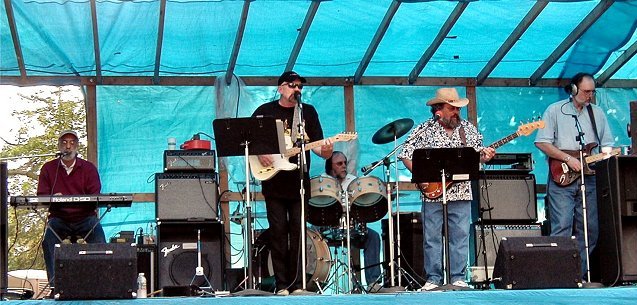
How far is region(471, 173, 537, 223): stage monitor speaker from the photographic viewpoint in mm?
10625

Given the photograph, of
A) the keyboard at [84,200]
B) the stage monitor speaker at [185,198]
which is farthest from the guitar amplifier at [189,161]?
the keyboard at [84,200]

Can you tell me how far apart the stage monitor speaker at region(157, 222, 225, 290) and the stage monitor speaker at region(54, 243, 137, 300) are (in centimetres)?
247

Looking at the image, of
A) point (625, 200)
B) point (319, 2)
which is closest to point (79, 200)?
point (319, 2)

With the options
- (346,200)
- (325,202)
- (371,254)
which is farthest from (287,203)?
(371,254)

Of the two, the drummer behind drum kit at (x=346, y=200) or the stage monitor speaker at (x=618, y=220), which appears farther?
the drummer behind drum kit at (x=346, y=200)

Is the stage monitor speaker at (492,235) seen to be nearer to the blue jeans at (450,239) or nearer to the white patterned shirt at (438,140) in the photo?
the blue jeans at (450,239)

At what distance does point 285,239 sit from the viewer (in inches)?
345

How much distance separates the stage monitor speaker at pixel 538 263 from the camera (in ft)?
27.1

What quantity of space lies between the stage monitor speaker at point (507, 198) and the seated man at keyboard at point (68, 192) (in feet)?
11.7

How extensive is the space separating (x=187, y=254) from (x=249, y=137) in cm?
212

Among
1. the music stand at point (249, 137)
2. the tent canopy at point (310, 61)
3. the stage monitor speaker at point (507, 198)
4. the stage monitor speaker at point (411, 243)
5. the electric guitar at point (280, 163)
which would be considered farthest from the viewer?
the tent canopy at point (310, 61)

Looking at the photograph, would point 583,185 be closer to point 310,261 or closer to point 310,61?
point 310,261

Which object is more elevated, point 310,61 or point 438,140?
point 310,61

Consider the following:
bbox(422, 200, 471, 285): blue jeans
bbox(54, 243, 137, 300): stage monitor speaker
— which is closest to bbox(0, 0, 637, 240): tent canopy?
bbox(422, 200, 471, 285): blue jeans
